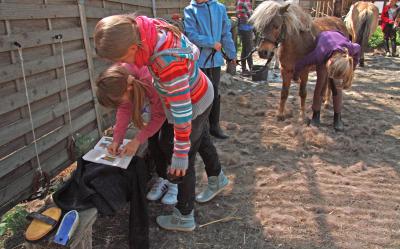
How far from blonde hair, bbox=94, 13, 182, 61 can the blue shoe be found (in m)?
0.86

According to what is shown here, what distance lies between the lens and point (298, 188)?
3.21 metres

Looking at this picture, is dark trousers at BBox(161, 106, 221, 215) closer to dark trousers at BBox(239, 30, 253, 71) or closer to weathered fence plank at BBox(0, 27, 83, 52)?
weathered fence plank at BBox(0, 27, 83, 52)

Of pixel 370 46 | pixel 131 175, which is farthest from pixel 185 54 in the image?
pixel 370 46

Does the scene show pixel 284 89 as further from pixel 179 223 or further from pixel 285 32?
pixel 179 223

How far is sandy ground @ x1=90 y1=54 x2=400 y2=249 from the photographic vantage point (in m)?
2.57

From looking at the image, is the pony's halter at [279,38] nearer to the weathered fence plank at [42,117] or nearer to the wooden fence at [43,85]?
the wooden fence at [43,85]

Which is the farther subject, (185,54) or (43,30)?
(43,30)

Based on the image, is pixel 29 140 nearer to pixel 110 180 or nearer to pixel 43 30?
pixel 43 30

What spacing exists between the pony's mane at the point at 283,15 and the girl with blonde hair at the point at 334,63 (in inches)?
11.5

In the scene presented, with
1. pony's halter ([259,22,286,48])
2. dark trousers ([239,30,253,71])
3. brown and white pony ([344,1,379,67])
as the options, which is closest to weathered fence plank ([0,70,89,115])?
pony's halter ([259,22,286,48])

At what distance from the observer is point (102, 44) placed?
5.52ft

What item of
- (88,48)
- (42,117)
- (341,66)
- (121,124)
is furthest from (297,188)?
(88,48)

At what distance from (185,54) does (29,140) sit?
5.85 ft

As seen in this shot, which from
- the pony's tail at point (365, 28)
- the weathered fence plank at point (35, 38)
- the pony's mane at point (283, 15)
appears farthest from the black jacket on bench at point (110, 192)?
the pony's tail at point (365, 28)
